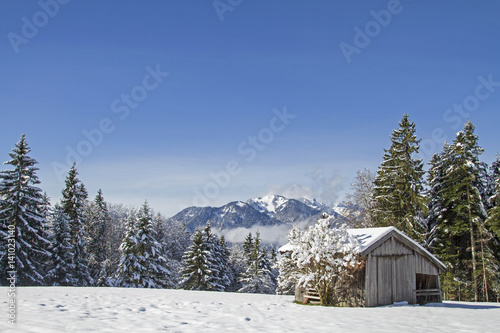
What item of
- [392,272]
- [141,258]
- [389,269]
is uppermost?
[389,269]

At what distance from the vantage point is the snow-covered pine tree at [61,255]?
1251 inches

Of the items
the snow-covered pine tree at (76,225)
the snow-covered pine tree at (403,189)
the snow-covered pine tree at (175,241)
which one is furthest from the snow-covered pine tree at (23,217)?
the snow-covered pine tree at (403,189)

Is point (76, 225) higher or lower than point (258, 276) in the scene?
higher

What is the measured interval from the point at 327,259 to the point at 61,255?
26.4 meters

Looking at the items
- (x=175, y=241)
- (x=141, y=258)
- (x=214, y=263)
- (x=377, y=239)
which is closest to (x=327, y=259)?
(x=377, y=239)

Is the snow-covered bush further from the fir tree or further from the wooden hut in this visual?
the fir tree

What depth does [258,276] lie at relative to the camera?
1893 inches

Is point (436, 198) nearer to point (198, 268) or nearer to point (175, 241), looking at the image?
point (198, 268)

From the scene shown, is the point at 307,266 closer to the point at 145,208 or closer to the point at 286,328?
the point at 286,328

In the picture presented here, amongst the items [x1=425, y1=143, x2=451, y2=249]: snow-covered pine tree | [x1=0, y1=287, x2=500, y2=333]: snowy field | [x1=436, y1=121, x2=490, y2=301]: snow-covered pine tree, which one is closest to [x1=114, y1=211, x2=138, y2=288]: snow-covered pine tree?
[x1=0, y1=287, x2=500, y2=333]: snowy field

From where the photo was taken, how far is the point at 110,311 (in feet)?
36.4

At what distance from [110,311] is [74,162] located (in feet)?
98.9

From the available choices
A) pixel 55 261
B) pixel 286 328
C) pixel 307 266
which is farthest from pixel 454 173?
pixel 55 261

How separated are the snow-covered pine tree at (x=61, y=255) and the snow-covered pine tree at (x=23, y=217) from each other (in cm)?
204
